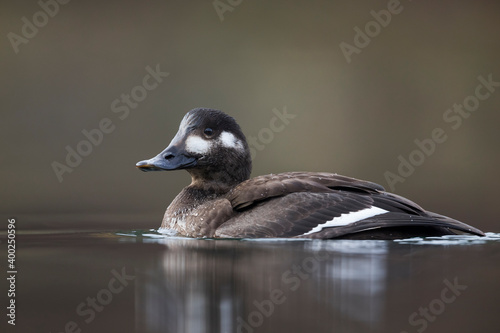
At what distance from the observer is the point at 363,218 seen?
7.58m

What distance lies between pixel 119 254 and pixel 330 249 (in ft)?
5.56

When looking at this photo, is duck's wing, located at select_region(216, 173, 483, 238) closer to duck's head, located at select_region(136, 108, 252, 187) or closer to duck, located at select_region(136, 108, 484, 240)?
duck, located at select_region(136, 108, 484, 240)

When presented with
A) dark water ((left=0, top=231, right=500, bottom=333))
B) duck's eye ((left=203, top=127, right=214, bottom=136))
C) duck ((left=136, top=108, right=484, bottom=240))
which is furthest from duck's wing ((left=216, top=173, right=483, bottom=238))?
duck's eye ((left=203, top=127, right=214, bottom=136))

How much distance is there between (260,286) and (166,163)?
3471mm

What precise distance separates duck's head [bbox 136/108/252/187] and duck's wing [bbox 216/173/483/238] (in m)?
0.73

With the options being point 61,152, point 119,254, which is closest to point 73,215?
point 119,254

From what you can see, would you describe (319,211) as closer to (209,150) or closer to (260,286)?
(209,150)

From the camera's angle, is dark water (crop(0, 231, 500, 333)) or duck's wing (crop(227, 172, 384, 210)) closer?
dark water (crop(0, 231, 500, 333))

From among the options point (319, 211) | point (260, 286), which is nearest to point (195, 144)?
point (319, 211)

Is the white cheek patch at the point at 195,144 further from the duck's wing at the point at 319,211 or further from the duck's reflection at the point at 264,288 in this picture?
the duck's reflection at the point at 264,288

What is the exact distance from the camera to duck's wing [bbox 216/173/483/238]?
24.7 ft

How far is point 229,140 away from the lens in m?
8.80

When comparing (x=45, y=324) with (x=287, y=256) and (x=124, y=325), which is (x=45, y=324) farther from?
(x=287, y=256)

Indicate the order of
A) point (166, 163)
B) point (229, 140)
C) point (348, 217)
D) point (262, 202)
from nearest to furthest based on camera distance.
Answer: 1. point (348, 217)
2. point (262, 202)
3. point (166, 163)
4. point (229, 140)
